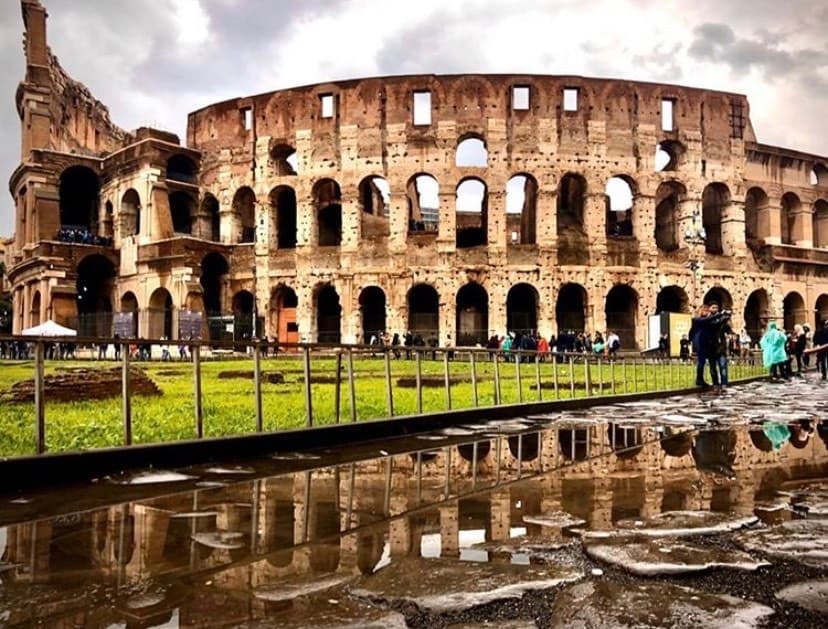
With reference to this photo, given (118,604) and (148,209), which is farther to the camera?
(148,209)

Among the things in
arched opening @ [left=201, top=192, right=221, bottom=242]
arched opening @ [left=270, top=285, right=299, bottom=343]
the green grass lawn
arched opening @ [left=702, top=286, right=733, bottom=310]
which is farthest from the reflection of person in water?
arched opening @ [left=201, top=192, right=221, bottom=242]

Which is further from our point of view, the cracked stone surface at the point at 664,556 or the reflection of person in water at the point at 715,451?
the reflection of person in water at the point at 715,451

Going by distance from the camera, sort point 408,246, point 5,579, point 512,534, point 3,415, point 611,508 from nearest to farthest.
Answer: point 5,579 → point 512,534 → point 611,508 → point 3,415 → point 408,246

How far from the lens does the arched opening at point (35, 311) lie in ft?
107

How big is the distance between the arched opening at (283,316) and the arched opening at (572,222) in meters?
11.9

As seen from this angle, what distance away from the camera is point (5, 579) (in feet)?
8.52

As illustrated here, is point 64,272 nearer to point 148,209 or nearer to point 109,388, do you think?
point 148,209

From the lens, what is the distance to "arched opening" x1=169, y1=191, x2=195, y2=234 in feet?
113

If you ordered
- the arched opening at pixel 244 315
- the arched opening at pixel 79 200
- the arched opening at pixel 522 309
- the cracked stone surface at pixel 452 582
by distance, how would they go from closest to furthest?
the cracked stone surface at pixel 452 582 < the arched opening at pixel 244 315 < the arched opening at pixel 522 309 < the arched opening at pixel 79 200

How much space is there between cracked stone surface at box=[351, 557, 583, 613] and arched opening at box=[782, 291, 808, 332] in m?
35.7

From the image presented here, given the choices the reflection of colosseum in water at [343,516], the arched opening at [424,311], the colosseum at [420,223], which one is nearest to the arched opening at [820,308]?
the colosseum at [420,223]

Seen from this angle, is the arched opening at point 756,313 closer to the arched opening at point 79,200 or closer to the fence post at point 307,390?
the fence post at point 307,390

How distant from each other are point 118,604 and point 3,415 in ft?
13.8

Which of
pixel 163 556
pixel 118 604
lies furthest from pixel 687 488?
pixel 118 604
